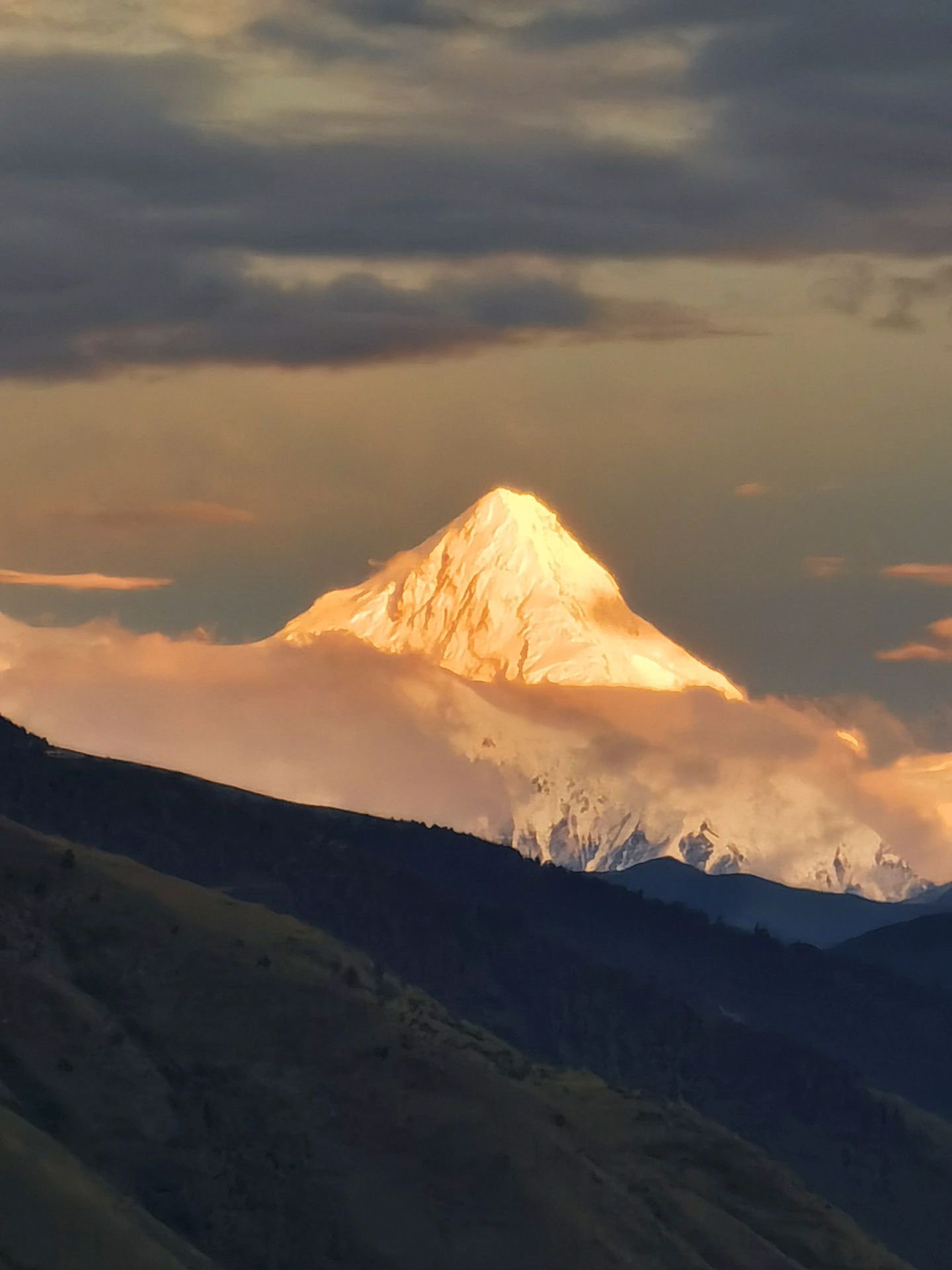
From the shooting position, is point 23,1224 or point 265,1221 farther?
point 265,1221

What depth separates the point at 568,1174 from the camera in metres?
200

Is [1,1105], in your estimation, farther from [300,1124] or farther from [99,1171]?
[300,1124]

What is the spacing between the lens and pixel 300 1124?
19588 centimetres

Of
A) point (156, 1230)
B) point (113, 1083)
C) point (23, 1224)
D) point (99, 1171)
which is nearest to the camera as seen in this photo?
point (23, 1224)

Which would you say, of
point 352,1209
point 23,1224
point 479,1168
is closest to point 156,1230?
point 23,1224

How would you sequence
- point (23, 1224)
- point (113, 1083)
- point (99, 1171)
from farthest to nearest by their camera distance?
point (113, 1083), point (99, 1171), point (23, 1224)

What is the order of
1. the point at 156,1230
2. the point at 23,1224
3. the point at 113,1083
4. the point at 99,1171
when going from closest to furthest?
1. the point at 23,1224
2. the point at 156,1230
3. the point at 99,1171
4. the point at 113,1083

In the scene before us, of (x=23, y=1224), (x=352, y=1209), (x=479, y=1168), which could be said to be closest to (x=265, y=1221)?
(x=352, y=1209)

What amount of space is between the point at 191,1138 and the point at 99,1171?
44.3 ft

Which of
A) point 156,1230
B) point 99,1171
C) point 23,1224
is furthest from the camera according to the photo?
point 99,1171

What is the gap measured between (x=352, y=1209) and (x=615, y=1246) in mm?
20378

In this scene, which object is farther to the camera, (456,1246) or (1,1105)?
(456,1246)

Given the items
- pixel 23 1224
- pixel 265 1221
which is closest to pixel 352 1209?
pixel 265 1221

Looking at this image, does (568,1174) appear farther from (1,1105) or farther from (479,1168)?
(1,1105)
